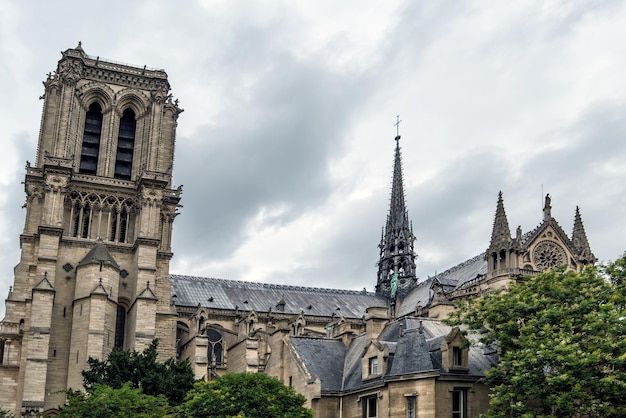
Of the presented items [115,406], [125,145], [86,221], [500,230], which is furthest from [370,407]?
[125,145]

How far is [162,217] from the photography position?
74.9 metres

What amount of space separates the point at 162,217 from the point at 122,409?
116ft

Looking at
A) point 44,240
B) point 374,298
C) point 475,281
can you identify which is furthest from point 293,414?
point 374,298

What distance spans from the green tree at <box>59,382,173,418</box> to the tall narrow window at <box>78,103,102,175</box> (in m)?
36.5

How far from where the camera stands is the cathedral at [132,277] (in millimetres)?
59344

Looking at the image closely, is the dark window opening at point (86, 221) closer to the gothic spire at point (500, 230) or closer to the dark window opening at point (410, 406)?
the gothic spire at point (500, 230)

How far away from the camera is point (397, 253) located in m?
99.4

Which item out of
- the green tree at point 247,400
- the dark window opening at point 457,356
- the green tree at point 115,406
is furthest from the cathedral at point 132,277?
the green tree at point 115,406

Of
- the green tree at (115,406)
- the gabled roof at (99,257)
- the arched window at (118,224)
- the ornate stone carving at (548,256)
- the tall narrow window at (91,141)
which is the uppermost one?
the tall narrow window at (91,141)

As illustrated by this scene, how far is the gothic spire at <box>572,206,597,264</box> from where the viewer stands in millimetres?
71812

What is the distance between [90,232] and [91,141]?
36.8ft

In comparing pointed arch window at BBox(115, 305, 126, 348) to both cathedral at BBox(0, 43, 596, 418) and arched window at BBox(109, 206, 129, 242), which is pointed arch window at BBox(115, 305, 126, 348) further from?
arched window at BBox(109, 206, 129, 242)

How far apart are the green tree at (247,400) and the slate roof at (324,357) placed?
4.69m

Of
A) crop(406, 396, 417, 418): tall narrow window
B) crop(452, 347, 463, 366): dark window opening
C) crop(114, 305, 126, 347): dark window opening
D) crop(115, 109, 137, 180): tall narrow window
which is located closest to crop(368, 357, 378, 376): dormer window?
crop(406, 396, 417, 418): tall narrow window
